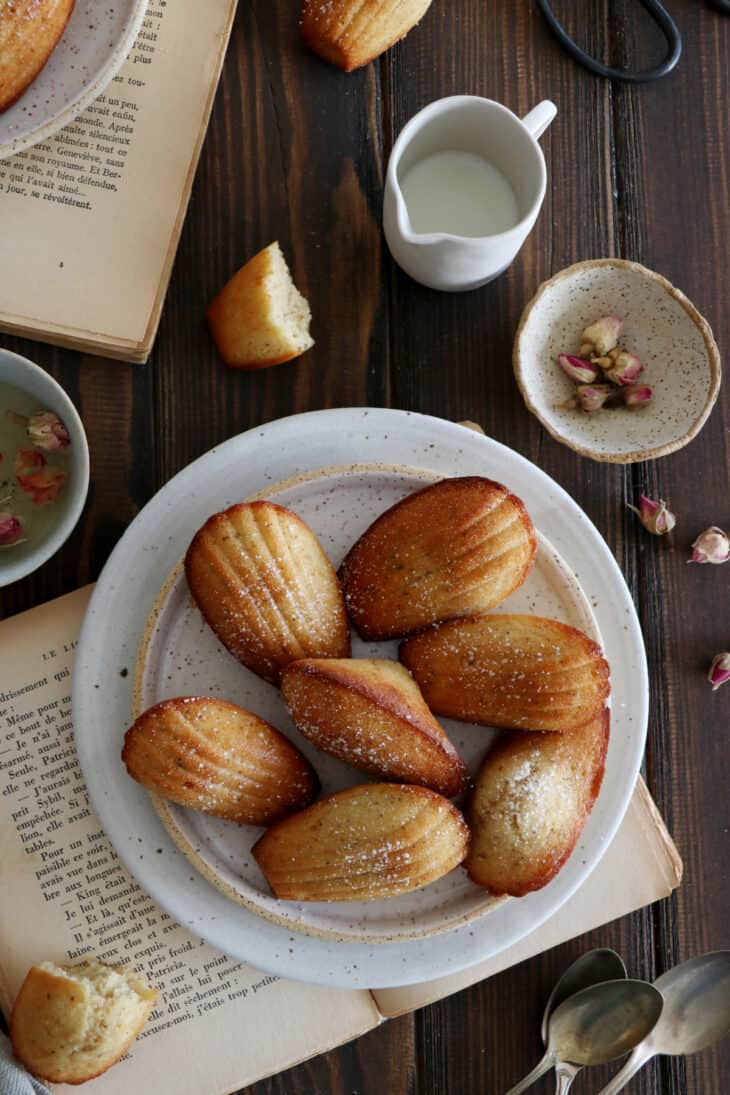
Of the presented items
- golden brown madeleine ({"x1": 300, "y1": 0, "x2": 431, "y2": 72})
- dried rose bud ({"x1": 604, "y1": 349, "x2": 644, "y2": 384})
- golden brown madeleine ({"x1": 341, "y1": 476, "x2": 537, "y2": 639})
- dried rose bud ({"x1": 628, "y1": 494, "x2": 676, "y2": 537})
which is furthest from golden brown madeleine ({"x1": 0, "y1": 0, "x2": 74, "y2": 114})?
dried rose bud ({"x1": 628, "y1": 494, "x2": 676, "y2": 537})

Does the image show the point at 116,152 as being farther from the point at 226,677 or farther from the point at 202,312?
the point at 226,677

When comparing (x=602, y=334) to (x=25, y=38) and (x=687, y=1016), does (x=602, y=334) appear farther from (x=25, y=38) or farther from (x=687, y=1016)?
(x=687, y=1016)

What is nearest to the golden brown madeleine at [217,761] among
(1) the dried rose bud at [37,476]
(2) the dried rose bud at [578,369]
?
(1) the dried rose bud at [37,476]

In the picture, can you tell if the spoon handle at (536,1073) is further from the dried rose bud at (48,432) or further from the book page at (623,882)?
the dried rose bud at (48,432)

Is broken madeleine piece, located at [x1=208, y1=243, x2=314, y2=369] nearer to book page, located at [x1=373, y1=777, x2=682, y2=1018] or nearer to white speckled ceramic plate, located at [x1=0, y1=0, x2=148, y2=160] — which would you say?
white speckled ceramic plate, located at [x1=0, y1=0, x2=148, y2=160]

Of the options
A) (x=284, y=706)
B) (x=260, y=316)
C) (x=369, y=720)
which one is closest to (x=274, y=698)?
(x=284, y=706)

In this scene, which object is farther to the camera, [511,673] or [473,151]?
[473,151]
